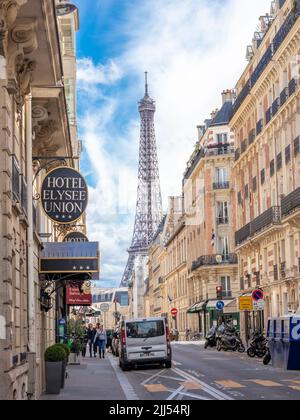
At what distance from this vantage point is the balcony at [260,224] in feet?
160

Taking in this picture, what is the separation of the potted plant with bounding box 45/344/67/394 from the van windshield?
36.2ft

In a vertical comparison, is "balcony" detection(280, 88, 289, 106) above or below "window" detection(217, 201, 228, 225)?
above

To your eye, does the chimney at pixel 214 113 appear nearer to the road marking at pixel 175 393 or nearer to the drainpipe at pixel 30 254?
the road marking at pixel 175 393

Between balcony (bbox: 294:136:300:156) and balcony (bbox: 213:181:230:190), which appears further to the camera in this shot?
balcony (bbox: 213:181:230:190)

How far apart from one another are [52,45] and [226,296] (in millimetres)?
65658

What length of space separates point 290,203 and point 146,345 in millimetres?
16730

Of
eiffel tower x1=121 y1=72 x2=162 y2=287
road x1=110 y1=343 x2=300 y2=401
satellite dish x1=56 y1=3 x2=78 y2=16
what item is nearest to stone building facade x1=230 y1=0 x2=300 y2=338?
satellite dish x1=56 y1=3 x2=78 y2=16

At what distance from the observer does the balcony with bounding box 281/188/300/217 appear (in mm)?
43375

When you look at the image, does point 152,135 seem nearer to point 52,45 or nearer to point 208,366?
point 208,366

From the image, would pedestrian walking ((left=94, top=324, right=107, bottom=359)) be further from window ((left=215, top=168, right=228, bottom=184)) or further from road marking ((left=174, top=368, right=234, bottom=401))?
window ((left=215, top=168, right=228, bottom=184))

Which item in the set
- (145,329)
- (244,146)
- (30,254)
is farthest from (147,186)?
(30,254)

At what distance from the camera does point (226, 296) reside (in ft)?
261

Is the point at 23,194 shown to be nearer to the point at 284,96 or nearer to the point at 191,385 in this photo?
the point at 191,385
